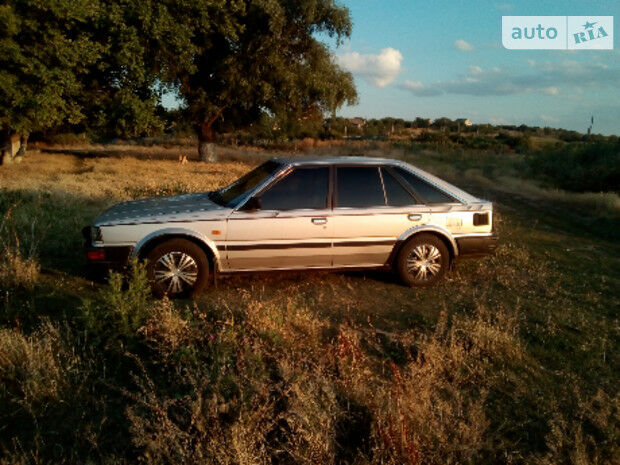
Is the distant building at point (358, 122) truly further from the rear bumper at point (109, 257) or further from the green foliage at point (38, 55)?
the rear bumper at point (109, 257)

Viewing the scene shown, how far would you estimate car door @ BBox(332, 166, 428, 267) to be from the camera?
5312 millimetres

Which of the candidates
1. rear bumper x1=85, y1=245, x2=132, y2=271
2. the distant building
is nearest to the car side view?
rear bumper x1=85, y1=245, x2=132, y2=271

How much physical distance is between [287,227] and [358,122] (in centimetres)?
6763

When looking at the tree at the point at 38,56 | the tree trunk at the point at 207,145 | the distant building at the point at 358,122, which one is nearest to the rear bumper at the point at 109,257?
the tree at the point at 38,56

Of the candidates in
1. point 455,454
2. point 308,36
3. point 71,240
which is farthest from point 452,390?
point 308,36

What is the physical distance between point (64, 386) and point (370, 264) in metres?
3.47

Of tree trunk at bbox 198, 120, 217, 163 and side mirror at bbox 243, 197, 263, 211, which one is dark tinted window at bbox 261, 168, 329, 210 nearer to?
side mirror at bbox 243, 197, 263, 211

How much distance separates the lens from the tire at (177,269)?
16.0ft

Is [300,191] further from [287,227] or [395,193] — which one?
[395,193]

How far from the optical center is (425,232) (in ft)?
18.3

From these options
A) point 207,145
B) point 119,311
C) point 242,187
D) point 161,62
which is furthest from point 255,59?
point 119,311

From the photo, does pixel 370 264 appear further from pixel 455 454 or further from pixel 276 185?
pixel 455 454

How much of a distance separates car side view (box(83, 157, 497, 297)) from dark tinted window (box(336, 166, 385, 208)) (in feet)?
0.04

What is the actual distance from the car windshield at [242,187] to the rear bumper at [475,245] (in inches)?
97.5
